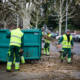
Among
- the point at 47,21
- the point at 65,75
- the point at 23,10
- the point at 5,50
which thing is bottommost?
the point at 65,75

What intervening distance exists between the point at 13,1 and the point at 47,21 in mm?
41022

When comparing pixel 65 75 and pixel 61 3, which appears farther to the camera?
pixel 61 3

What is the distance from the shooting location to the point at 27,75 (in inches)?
274

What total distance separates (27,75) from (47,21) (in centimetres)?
5118

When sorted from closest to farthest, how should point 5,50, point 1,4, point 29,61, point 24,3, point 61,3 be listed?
point 5,50 < point 29,61 < point 24,3 < point 1,4 < point 61,3

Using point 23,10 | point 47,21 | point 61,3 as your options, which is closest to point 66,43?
point 23,10

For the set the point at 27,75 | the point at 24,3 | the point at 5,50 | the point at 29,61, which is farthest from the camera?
the point at 24,3

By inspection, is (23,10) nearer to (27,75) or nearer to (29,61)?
(29,61)

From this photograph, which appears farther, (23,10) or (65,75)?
(23,10)

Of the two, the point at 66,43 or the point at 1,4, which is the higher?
the point at 1,4

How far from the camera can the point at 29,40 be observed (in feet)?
29.9

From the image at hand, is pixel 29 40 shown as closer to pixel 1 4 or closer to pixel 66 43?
pixel 66 43

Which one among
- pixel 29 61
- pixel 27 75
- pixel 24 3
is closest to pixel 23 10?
pixel 24 3

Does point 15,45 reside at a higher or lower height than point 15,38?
lower
